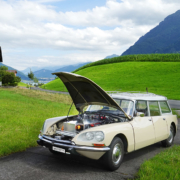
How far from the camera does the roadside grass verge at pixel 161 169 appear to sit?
13.7 ft

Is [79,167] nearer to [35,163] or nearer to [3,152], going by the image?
[35,163]

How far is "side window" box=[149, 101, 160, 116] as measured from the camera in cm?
643

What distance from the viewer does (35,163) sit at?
17.1 ft

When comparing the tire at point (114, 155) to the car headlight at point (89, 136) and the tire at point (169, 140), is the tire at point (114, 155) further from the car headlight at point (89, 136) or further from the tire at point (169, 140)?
the tire at point (169, 140)

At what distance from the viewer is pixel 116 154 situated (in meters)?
4.83

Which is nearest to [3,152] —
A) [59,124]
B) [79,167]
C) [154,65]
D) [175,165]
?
[59,124]

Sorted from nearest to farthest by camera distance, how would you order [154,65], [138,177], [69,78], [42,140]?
[138,177]
[42,140]
[69,78]
[154,65]

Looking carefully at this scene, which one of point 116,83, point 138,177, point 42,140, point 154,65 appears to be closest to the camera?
point 138,177

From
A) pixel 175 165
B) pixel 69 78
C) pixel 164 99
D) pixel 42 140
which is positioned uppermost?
pixel 69 78

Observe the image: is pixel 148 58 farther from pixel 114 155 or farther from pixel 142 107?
pixel 114 155

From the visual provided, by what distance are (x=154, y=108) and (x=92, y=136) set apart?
9.31 feet

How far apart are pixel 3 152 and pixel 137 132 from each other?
3764 millimetres

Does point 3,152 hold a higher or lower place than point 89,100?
lower

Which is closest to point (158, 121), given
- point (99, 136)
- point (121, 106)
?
point (121, 106)
